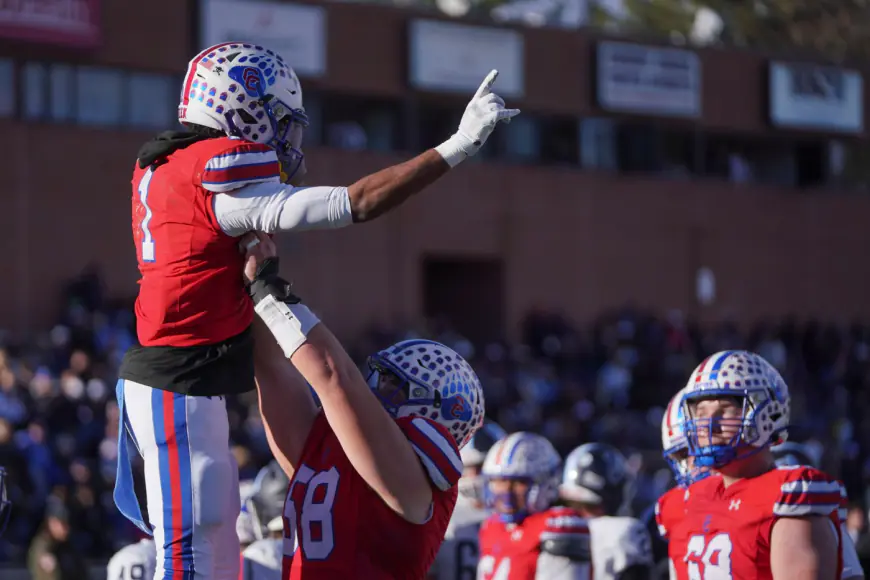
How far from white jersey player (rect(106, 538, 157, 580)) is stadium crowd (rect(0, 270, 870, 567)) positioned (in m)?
4.92

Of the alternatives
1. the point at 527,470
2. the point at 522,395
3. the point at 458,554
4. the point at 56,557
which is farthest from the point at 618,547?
the point at 522,395

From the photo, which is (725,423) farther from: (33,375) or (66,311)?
(66,311)

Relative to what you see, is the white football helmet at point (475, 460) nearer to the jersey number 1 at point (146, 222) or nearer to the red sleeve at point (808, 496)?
the red sleeve at point (808, 496)

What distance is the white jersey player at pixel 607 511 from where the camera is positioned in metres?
7.02

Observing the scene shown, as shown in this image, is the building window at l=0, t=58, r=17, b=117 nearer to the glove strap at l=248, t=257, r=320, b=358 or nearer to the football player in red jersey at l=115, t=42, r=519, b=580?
the football player in red jersey at l=115, t=42, r=519, b=580

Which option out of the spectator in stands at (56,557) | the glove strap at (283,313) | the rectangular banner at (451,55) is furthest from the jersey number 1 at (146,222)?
the rectangular banner at (451,55)

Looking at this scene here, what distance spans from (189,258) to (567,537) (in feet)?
9.81

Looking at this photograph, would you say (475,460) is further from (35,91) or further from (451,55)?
(451,55)

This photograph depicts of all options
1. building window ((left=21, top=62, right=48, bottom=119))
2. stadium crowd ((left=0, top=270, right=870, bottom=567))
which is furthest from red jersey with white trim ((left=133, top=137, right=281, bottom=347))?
building window ((left=21, top=62, right=48, bottom=119))

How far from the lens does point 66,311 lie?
19.6 metres

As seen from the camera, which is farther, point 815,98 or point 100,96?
point 815,98

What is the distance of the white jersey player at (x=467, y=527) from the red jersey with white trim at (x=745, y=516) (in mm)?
2211

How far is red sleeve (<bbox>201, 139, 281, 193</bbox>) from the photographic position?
13.3ft

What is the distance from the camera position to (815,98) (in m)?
30.7
